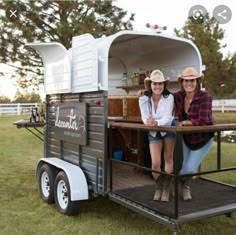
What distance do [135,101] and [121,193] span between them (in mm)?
1791

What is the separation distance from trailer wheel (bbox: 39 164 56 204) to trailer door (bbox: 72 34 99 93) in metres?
1.22

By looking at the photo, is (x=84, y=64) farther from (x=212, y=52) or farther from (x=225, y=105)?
(x=225, y=105)

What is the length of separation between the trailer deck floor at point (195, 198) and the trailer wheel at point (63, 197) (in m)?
0.61

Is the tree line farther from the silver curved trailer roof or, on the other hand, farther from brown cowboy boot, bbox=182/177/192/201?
brown cowboy boot, bbox=182/177/192/201

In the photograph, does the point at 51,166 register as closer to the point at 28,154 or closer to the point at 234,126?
the point at 234,126

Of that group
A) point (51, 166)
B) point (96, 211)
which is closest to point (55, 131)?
point (51, 166)

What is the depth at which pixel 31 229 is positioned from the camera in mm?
4387

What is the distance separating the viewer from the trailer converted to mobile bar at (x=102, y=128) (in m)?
3.98

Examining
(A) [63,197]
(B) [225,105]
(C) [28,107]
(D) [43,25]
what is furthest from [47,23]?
(B) [225,105]

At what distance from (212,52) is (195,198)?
1920cm

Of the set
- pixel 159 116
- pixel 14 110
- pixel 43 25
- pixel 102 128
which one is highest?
pixel 43 25

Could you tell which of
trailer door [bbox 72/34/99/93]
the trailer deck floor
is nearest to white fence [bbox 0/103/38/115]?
trailer door [bbox 72/34/99/93]

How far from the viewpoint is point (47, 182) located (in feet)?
17.9

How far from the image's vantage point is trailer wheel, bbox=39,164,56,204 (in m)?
5.21
